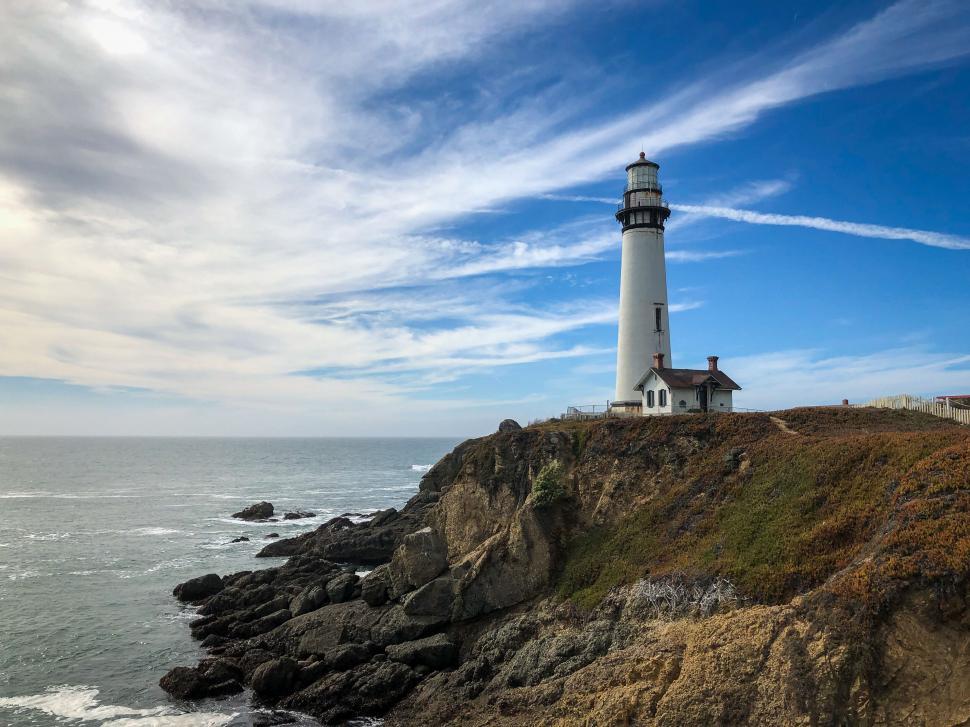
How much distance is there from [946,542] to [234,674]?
26515 millimetres

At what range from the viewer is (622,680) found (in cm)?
1875

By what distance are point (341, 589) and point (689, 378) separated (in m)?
24.6

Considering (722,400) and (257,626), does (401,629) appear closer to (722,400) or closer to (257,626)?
(257,626)

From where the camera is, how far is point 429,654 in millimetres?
25859

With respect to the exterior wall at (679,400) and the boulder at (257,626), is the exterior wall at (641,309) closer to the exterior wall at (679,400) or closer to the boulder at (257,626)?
the exterior wall at (679,400)

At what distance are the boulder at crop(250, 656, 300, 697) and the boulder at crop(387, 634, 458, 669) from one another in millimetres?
4008

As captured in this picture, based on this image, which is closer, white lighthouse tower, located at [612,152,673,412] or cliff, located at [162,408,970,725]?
cliff, located at [162,408,970,725]

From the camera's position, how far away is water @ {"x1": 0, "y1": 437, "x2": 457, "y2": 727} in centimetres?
2480

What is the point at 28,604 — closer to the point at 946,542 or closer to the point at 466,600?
the point at 466,600

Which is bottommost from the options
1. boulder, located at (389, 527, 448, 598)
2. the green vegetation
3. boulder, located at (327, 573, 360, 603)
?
boulder, located at (327, 573, 360, 603)

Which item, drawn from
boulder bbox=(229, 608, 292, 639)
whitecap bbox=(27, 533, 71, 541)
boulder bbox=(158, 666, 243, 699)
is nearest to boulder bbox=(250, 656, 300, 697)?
boulder bbox=(158, 666, 243, 699)

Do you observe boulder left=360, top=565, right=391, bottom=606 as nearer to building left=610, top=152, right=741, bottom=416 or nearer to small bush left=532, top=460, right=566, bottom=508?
small bush left=532, top=460, right=566, bottom=508

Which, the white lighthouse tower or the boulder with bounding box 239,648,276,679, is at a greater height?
the white lighthouse tower

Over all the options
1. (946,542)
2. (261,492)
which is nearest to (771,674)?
(946,542)
